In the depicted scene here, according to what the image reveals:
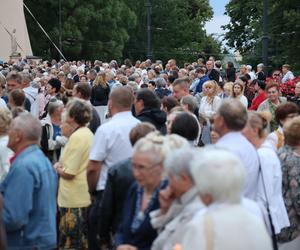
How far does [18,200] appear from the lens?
23.8 ft

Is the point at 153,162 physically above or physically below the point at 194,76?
above

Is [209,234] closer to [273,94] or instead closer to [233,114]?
[233,114]

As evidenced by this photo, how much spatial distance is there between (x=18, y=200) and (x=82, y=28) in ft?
181

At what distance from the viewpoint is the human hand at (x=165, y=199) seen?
585 centimetres

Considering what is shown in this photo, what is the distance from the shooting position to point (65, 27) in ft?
198

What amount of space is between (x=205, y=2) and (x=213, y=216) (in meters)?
95.9

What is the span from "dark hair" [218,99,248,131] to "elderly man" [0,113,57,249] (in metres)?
1.55

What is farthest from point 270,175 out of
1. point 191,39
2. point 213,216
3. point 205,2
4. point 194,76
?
point 205,2

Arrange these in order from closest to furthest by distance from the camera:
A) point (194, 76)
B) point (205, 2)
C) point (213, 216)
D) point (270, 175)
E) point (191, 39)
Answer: point (213, 216)
point (270, 175)
point (194, 76)
point (191, 39)
point (205, 2)

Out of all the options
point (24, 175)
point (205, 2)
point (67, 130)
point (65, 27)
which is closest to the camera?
point (24, 175)

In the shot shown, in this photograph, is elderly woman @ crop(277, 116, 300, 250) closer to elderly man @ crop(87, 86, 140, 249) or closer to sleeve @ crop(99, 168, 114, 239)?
elderly man @ crop(87, 86, 140, 249)

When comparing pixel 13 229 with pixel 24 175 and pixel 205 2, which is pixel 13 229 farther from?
pixel 205 2

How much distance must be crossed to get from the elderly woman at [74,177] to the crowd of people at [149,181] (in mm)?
11

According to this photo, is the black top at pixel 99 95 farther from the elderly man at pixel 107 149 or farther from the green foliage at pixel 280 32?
the green foliage at pixel 280 32
